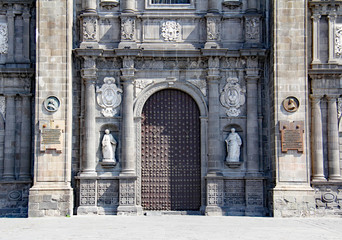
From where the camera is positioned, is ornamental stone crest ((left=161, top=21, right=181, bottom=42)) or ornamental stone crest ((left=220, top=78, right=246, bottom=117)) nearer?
ornamental stone crest ((left=220, top=78, right=246, bottom=117))

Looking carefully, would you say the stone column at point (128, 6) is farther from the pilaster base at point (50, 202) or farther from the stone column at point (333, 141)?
the stone column at point (333, 141)

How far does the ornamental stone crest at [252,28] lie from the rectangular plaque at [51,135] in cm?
870

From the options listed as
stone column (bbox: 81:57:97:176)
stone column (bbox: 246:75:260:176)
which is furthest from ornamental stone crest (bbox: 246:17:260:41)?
stone column (bbox: 81:57:97:176)

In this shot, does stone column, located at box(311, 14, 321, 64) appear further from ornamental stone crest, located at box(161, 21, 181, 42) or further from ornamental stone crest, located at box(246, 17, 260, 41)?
ornamental stone crest, located at box(161, 21, 181, 42)

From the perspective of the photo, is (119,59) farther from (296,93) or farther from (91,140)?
(296,93)

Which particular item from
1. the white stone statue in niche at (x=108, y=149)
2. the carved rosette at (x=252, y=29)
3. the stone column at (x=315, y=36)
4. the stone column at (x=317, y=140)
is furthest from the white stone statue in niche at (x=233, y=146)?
the white stone statue in niche at (x=108, y=149)

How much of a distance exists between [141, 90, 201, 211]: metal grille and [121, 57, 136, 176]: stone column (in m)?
0.61

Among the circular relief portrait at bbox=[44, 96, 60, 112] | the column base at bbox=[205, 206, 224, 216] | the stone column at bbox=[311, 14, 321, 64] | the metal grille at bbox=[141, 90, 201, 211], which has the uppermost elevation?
the stone column at bbox=[311, 14, 321, 64]

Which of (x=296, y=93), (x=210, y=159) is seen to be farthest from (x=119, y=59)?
(x=296, y=93)

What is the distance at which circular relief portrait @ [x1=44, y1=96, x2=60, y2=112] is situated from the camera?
26406 mm

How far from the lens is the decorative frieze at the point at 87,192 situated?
87.9 ft

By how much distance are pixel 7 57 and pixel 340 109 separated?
14.2 m

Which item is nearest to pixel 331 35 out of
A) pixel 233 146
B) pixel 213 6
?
pixel 213 6

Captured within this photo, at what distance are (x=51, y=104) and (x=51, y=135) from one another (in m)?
1.26
